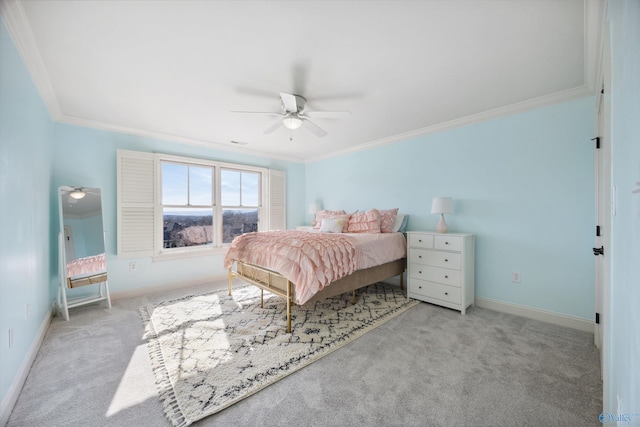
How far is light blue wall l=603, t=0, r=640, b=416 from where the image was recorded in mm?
683

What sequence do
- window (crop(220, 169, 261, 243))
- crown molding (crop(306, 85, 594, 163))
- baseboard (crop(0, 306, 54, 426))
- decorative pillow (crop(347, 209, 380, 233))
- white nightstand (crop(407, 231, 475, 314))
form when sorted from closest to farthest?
baseboard (crop(0, 306, 54, 426)) < crown molding (crop(306, 85, 594, 163)) < white nightstand (crop(407, 231, 475, 314)) < decorative pillow (crop(347, 209, 380, 233)) < window (crop(220, 169, 261, 243))

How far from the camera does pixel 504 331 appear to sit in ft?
8.29

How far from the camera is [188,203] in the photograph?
14.0 feet

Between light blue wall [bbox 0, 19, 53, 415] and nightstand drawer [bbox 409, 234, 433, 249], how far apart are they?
12.2 feet

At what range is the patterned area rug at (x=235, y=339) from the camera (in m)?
1.71

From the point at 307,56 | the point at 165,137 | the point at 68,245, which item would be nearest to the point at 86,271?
the point at 68,245

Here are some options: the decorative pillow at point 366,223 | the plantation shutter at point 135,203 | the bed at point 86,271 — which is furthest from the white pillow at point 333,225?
the bed at point 86,271

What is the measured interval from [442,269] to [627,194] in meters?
2.49

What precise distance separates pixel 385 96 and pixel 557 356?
278 cm

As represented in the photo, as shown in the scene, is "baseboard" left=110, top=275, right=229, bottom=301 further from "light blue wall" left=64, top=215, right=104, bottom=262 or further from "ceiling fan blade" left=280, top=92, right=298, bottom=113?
"ceiling fan blade" left=280, top=92, right=298, bottom=113

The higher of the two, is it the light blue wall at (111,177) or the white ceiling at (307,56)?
the white ceiling at (307,56)

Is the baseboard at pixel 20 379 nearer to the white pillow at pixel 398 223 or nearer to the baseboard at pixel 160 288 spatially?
the baseboard at pixel 160 288

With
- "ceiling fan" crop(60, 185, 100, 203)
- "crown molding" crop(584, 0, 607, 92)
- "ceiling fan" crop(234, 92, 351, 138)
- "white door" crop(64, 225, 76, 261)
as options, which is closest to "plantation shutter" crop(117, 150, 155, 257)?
"ceiling fan" crop(60, 185, 100, 203)

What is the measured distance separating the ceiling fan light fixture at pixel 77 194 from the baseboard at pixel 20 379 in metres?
1.43
